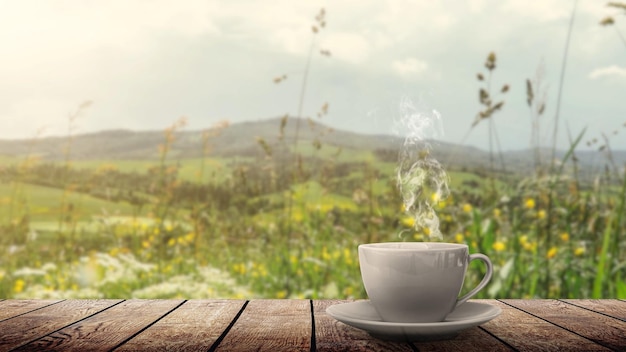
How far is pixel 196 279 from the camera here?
9.78 feet

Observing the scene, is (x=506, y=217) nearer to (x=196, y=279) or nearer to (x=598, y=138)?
(x=598, y=138)

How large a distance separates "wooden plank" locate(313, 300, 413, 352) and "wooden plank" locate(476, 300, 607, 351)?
0.13 m

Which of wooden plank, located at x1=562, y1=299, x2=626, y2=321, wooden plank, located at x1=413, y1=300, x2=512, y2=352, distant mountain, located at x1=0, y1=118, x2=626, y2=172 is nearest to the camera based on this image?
wooden plank, located at x1=413, y1=300, x2=512, y2=352

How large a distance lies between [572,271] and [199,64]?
3.28 meters

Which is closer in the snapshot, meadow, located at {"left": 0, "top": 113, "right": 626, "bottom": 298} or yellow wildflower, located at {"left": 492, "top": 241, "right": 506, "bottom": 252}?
meadow, located at {"left": 0, "top": 113, "right": 626, "bottom": 298}

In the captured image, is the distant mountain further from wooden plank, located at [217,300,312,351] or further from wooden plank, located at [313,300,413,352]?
wooden plank, located at [313,300,413,352]

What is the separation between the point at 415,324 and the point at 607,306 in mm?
481

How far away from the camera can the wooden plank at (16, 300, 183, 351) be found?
2.33ft

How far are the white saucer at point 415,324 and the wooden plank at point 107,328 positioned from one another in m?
0.25

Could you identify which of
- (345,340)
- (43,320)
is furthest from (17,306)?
(345,340)

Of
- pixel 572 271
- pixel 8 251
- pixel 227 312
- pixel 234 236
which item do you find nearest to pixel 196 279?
A: pixel 234 236

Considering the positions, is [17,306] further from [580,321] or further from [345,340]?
[580,321]

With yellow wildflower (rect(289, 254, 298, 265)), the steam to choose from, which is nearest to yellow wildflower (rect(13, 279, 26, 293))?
yellow wildflower (rect(289, 254, 298, 265))

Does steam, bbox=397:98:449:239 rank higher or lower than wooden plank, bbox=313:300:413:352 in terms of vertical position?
higher
